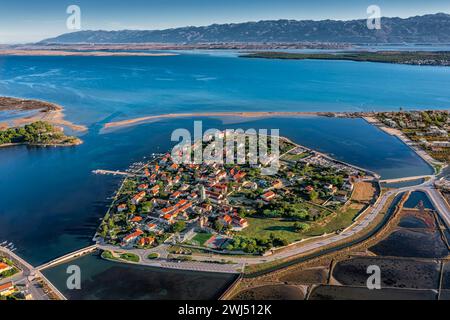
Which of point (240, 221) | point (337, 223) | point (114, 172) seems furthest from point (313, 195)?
point (114, 172)

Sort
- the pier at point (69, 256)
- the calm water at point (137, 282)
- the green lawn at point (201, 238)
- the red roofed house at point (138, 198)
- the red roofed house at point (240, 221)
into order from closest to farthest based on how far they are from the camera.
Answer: the calm water at point (137, 282) < the pier at point (69, 256) < the green lawn at point (201, 238) < the red roofed house at point (240, 221) < the red roofed house at point (138, 198)

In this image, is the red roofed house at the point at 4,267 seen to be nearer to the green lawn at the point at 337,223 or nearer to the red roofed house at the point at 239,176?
the green lawn at the point at 337,223

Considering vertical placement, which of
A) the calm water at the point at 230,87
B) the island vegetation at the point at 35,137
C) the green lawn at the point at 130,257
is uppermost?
the calm water at the point at 230,87

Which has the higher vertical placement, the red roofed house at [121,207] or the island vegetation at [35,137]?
the island vegetation at [35,137]

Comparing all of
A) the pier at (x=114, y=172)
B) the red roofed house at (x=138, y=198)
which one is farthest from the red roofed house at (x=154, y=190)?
the pier at (x=114, y=172)

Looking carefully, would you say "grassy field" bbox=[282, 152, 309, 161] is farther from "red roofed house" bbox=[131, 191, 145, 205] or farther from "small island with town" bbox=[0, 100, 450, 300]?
"red roofed house" bbox=[131, 191, 145, 205]

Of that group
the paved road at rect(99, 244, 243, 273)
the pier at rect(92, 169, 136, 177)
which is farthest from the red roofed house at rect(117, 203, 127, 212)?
the pier at rect(92, 169, 136, 177)
